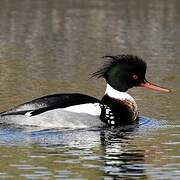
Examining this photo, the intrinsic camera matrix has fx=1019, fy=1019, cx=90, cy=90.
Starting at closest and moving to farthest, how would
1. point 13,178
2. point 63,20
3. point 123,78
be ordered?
point 13,178, point 123,78, point 63,20

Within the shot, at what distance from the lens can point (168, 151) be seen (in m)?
15.0

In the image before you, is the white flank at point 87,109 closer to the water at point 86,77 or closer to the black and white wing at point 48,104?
the black and white wing at point 48,104

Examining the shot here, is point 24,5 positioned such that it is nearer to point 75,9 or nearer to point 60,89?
point 75,9

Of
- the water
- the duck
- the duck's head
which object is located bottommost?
the water

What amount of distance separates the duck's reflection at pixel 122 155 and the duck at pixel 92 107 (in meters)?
0.40

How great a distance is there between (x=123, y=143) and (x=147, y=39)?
58.2ft

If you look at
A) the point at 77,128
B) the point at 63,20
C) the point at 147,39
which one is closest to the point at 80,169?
the point at 77,128

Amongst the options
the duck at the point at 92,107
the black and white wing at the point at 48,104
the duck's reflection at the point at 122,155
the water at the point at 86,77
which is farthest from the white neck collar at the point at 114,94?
the duck's reflection at the point at 122,155

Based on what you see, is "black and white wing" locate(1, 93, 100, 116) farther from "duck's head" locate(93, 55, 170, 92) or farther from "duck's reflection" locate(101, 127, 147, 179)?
"duck's head" locate(93, 55, 170, 92)

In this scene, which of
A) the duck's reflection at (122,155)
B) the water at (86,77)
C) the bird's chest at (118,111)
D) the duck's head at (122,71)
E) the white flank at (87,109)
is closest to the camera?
the duck's reflection at (122,155)

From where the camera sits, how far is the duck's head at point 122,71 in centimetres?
1814

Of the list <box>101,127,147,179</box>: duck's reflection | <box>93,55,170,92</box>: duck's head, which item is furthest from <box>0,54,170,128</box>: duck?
<box>101,127,147,179</box>: duck's reflection

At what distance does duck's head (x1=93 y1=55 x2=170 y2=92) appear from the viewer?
1814cm

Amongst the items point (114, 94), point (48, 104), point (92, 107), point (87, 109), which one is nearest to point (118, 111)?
point (114, 94)
